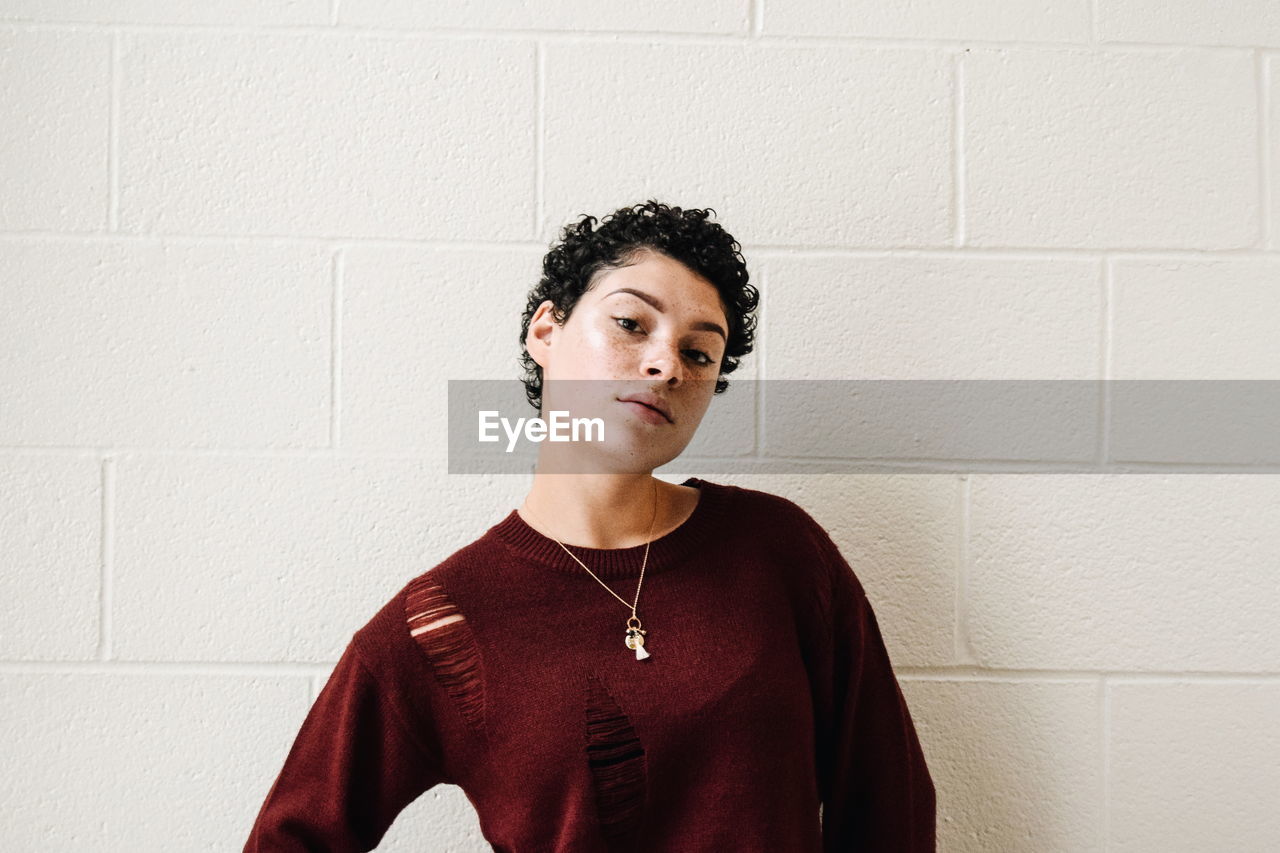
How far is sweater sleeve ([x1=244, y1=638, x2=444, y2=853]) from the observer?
2.95 feet

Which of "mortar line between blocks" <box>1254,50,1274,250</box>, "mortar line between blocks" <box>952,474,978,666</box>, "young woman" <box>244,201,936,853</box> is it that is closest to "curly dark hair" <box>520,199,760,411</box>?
"young woman" <box>244,201,936,853</box>

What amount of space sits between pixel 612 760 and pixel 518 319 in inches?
21.9

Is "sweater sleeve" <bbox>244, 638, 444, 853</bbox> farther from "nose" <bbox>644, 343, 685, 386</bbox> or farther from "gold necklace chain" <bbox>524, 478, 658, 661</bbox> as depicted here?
"nose" <bbox>644, 343, 685, 386</bbox>

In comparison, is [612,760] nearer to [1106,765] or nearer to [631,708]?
[631,708]

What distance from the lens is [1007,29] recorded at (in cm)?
117

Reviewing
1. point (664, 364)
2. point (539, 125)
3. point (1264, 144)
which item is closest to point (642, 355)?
point (664, 364)

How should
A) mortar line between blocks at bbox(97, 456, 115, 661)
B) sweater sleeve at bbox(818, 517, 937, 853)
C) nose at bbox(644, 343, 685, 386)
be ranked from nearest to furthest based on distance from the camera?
nose at bbox(644, 343, 685, 386) < sweater sleeve at bbox(818, 517, 937, 853) < mortar line between blocks at bbox(97, 456, 115, 661)

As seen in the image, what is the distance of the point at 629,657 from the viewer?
0.87 meters

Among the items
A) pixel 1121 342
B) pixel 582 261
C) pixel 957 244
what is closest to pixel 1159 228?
pixel 1121 342

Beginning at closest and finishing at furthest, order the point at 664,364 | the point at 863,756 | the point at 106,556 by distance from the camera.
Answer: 1. the point at 664,364
2. the point at 863,756
3. the point at 106,556

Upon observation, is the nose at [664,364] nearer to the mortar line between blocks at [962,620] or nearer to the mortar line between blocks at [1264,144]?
the mortar line between blocks at [962,620]

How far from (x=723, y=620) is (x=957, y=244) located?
604 millimetres

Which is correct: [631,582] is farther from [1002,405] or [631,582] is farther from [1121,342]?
[1121,342]

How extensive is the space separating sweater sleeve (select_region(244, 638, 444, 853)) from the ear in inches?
13.6
